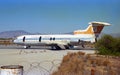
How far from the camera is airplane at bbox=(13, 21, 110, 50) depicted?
5791cm

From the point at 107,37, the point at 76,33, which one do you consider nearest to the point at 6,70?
the point at 107,37

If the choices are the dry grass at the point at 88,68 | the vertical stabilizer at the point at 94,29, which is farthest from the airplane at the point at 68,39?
the dry grass at the point at 88,68

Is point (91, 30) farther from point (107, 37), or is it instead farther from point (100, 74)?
point (100, 74)

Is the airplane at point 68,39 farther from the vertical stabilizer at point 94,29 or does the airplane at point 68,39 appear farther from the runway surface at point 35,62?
the runway surface at point 35,62

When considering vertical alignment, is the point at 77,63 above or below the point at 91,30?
below

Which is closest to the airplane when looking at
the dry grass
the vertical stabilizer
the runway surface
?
the vertical stabilizer

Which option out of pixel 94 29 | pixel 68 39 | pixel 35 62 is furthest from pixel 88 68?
pixel 94 29

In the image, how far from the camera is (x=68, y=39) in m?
58.8

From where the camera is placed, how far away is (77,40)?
57.8 metres

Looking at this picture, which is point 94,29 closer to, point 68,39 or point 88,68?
point 68,39

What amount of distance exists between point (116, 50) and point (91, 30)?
35.7 metres

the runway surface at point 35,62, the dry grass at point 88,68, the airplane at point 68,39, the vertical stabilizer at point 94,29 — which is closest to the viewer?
the dry grass at point 88,68

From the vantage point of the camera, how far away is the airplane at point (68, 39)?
5791 centimetres

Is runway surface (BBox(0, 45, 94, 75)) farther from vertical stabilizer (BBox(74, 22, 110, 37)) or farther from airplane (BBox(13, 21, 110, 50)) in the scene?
vertical stabilizer (BBox(74, 22, 110, 37))
